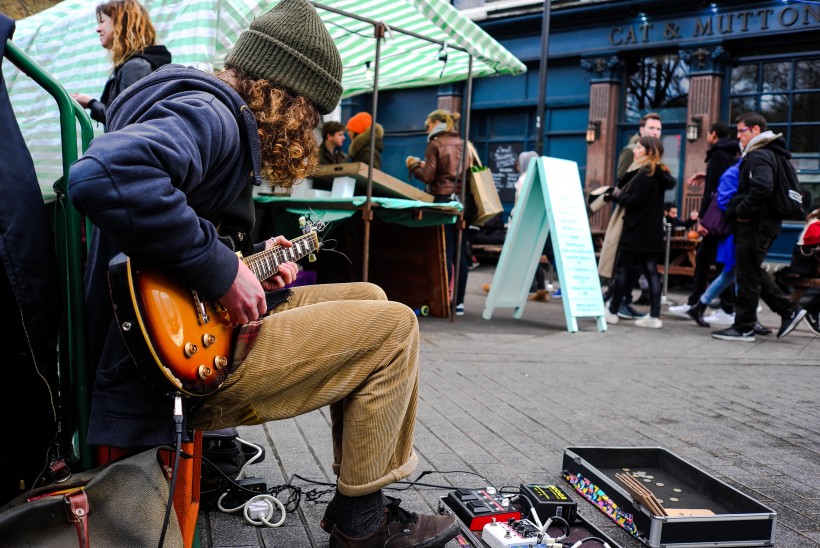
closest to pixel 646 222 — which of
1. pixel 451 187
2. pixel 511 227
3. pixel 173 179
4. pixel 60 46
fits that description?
pixel 511 227

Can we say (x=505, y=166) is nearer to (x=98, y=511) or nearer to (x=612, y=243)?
(x=612, y=243)

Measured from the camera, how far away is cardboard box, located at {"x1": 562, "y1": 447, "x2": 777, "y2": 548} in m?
2.67

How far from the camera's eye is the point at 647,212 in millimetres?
8508

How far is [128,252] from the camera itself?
1.79 meters

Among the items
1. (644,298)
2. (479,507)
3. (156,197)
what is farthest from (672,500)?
(644,298)

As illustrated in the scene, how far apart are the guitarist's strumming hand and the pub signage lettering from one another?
1333 cm

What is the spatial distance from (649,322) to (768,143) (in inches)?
84.8

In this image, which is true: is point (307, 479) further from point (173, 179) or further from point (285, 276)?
point (173, 179)

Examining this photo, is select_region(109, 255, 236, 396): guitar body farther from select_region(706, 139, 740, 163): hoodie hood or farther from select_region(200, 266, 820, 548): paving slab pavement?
select_region(706, 139, 740, 163): hoodie hood

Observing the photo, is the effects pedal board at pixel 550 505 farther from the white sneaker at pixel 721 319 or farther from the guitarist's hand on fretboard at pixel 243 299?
the white sneaker at pixel 721 319

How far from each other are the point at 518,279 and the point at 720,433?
4.49 m

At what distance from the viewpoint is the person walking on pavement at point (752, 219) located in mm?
7707

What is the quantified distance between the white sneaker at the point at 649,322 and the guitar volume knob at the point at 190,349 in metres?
7.30

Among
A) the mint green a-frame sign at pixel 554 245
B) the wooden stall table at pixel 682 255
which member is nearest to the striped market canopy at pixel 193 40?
the mint green a-frame sign at pixel 554 245
